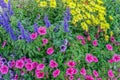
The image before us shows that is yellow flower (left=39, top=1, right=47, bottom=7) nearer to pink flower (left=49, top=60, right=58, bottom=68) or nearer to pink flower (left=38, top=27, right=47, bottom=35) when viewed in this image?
pink flower (left=38, top=27, right=47, bottom=35)

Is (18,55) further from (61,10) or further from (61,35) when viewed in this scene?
(61,10)

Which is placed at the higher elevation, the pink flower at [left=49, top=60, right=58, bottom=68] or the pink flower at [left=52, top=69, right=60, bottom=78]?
the pink flower at [left=49, top=60, right=58, bottom=68]

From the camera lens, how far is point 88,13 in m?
3.17

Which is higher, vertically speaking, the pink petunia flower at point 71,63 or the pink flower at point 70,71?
the pink petunia flower at point 71,63

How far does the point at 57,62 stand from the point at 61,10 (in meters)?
0.64

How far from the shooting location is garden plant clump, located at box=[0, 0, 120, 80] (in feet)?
9.10

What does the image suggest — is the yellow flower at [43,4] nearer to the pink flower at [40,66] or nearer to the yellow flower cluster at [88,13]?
the yellow flower cluster at [88,13]

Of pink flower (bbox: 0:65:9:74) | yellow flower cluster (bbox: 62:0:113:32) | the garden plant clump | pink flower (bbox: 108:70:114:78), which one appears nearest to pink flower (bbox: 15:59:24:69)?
the garden plant clump

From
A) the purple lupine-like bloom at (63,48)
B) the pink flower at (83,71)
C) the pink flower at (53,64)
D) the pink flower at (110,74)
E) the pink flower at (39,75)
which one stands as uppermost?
the purple lupine-like bloom at (63,48)

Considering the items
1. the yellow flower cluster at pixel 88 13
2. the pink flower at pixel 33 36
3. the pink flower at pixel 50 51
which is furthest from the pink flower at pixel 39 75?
the yellow flower cluster at pixel 88 13

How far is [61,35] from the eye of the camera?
2.86m

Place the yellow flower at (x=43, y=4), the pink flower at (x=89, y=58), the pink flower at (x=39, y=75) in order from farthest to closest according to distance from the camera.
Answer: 1. the yellow flower at (x=43, y=4)
2. the pink flower at (x=89, y=58)
3. the pink flower at (x=39, y=75)

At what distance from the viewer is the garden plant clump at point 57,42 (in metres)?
2.77

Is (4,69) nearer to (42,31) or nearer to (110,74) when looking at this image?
(42,31)
